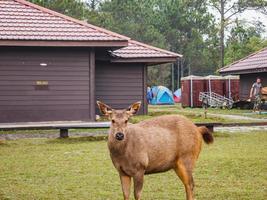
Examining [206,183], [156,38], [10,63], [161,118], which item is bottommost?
[206,183]

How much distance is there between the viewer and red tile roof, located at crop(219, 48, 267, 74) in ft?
105

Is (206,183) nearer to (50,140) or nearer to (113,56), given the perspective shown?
(50,140)

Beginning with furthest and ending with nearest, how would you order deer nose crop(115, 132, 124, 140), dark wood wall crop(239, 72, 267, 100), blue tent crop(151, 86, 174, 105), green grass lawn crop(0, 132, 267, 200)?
blue tent crop(151, 86, 174, 105)
dark wood wall crop(239, 72, 267, 100)
green grass lawn crop(0, 132, 267, 200)
deer nose crop(115, 132, 124, 140)

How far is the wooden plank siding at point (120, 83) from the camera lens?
82.9 ft

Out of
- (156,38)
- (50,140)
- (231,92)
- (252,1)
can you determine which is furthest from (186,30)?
(50,140)

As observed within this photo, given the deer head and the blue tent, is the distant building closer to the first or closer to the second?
the blue tent

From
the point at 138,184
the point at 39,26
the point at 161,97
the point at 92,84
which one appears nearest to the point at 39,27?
the point at 39,26

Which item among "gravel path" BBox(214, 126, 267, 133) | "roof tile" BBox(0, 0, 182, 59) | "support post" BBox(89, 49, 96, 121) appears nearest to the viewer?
"gravel path" BBox(214, 126, 267, 133)

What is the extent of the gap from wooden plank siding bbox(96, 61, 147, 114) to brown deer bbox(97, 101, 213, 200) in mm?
16916

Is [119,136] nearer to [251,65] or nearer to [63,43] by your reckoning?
[63,43]

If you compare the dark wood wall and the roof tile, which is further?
the dark wood wall

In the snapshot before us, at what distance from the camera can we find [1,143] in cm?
1587

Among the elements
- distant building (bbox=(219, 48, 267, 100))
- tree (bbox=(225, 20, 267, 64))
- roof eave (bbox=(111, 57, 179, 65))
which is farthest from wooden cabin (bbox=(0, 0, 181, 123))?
tree (bbox=(225, 20, 267, 64))

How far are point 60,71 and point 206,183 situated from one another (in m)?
13.0
